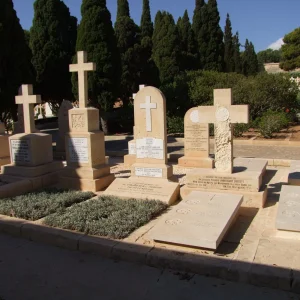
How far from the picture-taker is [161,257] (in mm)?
4023

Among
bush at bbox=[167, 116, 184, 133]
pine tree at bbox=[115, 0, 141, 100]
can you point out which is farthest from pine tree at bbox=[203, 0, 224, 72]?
bush at bbox=[167, 116, 184, 133]

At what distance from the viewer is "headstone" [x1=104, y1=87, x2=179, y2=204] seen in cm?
672

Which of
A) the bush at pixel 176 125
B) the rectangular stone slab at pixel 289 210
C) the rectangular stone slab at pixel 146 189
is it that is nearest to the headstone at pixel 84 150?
the rectangular stone slab at pixel 146 189

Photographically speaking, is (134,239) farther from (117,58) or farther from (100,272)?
(117,58)

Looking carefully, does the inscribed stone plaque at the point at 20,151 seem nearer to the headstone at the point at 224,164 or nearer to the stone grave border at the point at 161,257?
the stone grave border at the point at 161,257

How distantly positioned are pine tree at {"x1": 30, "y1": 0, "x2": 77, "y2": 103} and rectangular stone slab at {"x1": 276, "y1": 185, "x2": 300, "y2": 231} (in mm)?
18444

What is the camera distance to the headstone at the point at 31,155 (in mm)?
7707

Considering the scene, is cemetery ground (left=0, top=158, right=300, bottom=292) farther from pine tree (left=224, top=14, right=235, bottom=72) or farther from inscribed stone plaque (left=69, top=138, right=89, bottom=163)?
pine tree (left=224, top=14, right=235, bottom=72)

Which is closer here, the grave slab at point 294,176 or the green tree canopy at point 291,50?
the grave slab at point 294,176

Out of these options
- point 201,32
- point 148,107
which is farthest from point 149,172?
point 201,32

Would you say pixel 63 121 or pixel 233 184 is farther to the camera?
pixel 63 121

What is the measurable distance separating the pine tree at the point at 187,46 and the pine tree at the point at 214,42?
1258mm

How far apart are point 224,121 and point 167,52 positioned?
63.6 feet

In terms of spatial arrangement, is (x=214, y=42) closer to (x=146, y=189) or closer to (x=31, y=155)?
(x=31, y=155)
